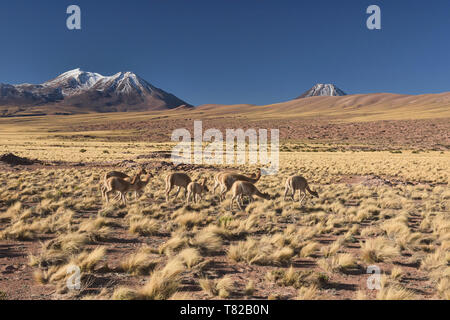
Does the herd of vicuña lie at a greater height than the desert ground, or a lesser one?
greater

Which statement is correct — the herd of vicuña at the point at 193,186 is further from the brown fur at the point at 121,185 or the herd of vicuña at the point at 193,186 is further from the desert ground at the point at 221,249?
the desert ground at the point at 221,249

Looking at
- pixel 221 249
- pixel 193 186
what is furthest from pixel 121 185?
pixel 221 249

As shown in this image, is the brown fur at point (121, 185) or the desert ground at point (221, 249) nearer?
the desert ground at point (221, 249)

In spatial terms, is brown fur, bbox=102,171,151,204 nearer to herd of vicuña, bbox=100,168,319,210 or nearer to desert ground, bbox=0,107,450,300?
herd of vicuña, bbox=100,168,319,210

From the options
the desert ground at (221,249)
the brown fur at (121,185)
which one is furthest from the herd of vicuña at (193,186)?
the desert ground at (221,249)

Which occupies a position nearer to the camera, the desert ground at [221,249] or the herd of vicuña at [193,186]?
the desert ground at [221,249]

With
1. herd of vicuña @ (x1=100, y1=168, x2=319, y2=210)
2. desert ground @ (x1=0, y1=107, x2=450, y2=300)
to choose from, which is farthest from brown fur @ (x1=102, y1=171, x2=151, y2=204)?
desert ground @ (x1=0, y1=107, x2=450, y2=300)

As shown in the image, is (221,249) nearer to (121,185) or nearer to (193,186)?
(193,186)

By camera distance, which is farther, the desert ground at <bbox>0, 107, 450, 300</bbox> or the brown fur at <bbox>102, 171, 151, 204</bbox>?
the brown fur at <bbox>102, 171, 151, 204</bbox>

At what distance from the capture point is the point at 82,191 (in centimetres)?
1495

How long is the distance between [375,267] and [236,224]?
13.8ft

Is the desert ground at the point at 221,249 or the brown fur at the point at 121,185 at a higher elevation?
the brown fur at the point at 121,185
